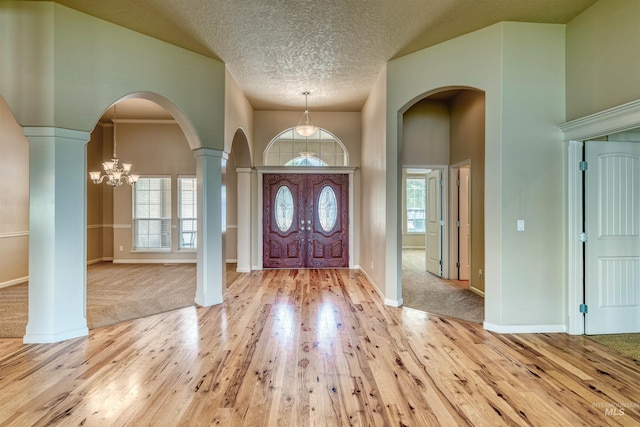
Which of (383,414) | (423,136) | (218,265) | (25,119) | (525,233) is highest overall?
(423,136)

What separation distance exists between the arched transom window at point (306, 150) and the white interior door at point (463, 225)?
243 centimetres

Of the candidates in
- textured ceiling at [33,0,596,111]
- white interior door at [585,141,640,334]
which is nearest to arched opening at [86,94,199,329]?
textured ceiling at [33,0,596,111]

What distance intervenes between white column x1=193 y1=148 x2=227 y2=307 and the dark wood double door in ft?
8.53

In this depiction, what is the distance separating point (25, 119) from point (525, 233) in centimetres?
523

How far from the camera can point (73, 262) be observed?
3.41m

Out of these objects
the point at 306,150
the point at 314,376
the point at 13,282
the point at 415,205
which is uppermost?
the point at 306,150

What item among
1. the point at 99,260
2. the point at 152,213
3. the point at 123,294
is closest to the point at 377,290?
the point at 123,294

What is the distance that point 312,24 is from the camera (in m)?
3.63

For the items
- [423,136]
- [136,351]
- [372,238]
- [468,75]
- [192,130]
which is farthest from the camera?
[423,136]

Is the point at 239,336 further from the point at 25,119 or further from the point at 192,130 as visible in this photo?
the point at 25,119

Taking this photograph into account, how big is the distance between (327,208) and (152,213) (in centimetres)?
430

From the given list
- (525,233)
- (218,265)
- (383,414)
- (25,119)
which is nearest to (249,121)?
(218,265)

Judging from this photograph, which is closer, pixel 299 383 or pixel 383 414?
pixel 383 414

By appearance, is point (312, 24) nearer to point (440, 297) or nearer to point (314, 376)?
point (314, 376)
